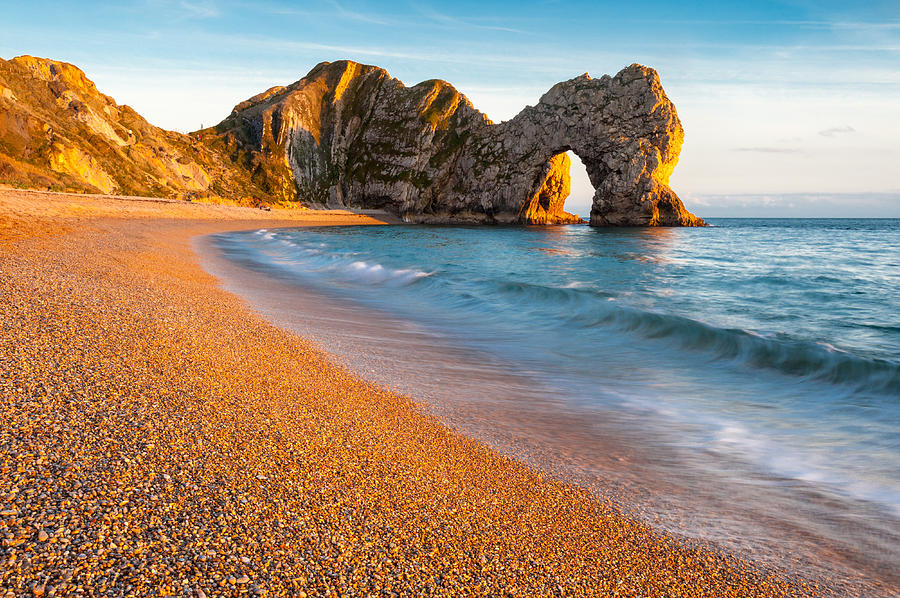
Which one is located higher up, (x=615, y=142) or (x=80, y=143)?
(x=615, y=142)

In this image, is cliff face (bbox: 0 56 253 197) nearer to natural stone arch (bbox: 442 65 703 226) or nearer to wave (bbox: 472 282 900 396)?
wave (bbox: 472 282 900 396)

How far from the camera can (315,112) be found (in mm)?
134000

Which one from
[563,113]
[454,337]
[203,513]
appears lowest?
[454,337]

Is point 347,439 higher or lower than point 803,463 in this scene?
higher

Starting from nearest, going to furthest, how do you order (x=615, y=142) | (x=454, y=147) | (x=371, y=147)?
(x=615, y=142) → (x=454, y=147) → (x=371, y=147)

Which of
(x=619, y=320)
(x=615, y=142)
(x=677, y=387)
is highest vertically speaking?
(x=615, y=142)

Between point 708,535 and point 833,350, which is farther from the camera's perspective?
point 833,350

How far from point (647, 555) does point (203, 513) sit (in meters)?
3.17

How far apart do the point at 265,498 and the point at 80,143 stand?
8260cm

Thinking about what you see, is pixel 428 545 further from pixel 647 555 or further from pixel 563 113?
pixel 563 113

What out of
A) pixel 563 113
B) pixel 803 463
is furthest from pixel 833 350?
pixel 563 113

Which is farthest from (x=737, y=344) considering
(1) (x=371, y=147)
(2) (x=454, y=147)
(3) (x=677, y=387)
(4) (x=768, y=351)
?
(1) (x=371, y=147)

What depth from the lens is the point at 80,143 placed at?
66.0 metres

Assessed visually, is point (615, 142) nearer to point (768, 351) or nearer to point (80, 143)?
point (80, 143)
